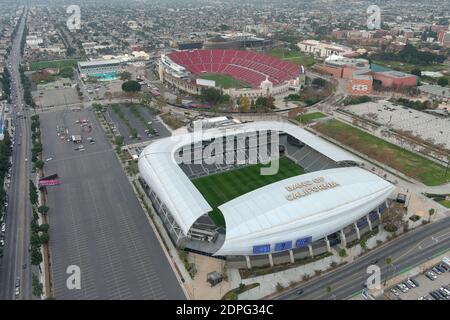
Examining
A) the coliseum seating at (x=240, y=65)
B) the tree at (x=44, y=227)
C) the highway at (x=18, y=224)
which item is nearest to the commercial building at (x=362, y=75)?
the coliseum seating at (x=240, y=65)

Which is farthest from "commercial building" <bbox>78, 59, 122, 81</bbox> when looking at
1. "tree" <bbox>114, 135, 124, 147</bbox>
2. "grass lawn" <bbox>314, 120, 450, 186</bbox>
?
"grass lawn" <bbox>314, 120, 450, 186</bbox>

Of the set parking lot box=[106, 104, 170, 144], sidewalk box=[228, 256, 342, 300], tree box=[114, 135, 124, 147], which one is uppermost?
tree box=[114, 135, 124, 147]

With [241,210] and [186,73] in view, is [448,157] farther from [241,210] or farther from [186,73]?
[186,73]

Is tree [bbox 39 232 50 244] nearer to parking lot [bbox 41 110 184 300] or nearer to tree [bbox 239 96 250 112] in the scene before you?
parking lot [bbox 41 110 184 300]

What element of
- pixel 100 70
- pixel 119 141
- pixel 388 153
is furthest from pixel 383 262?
pixel 100 70

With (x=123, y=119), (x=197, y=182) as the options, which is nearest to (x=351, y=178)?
(x=197, y=182)
